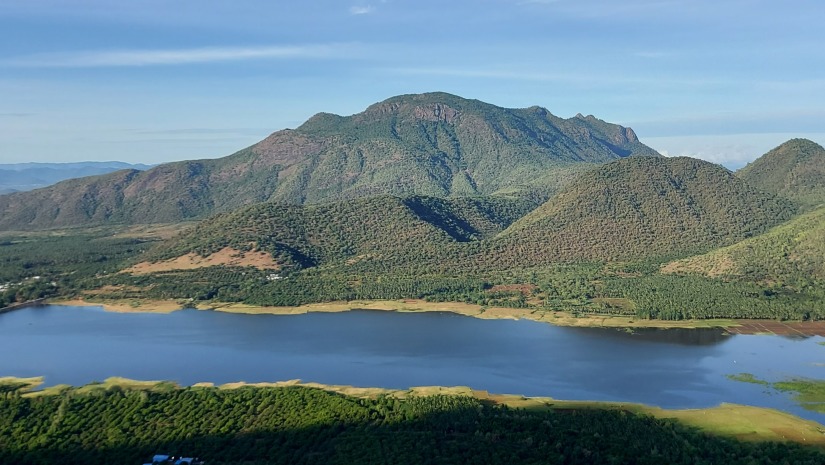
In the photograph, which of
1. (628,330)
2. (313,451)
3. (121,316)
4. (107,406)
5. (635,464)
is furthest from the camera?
(121,316)

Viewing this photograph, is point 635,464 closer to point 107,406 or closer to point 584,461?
point 584,461

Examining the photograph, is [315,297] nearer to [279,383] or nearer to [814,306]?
[279,383]

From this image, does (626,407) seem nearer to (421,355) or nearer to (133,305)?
(421,355)

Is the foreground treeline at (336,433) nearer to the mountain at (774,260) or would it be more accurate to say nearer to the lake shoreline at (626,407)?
the lake shoreline at (626,407)

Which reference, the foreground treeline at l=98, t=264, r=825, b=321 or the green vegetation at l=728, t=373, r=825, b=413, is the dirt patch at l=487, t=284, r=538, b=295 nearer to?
the foreground treeline at l=98, t=264, r=825, b=321

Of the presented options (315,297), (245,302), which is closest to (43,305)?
(245,302)

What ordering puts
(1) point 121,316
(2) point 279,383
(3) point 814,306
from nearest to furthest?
1. (2) point 279,383
2. (3) point 814,306
3. (1) point 121,316

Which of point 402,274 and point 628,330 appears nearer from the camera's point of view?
point 628,330

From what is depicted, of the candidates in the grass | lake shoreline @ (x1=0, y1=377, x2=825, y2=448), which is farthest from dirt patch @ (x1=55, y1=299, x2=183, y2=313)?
the grass
